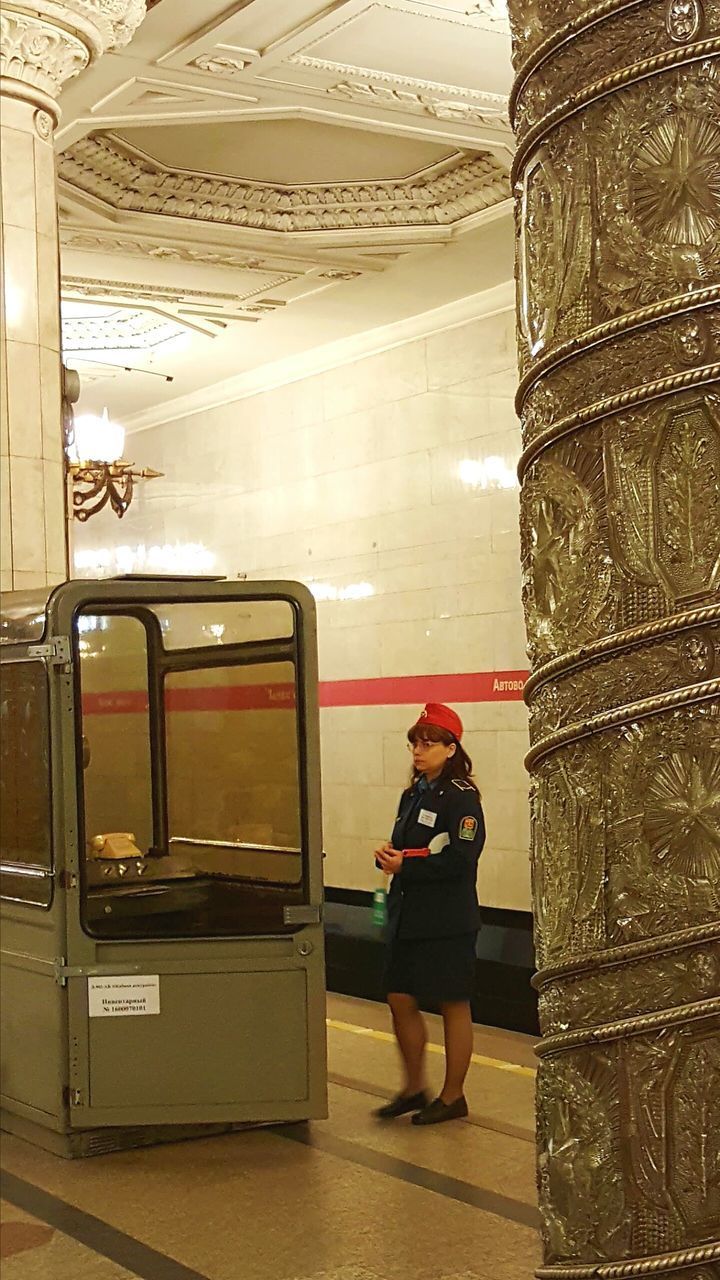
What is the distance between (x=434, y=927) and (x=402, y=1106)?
81cm

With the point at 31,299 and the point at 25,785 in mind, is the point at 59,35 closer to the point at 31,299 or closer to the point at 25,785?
the point at 31,299

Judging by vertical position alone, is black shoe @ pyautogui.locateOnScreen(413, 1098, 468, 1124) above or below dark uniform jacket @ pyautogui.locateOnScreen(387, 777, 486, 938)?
below

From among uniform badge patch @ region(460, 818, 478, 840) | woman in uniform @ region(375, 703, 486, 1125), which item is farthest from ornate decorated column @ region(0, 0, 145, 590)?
uniform badge patch @ region(460, 818, 478, 840)

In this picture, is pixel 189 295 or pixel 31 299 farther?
pixel 189 295

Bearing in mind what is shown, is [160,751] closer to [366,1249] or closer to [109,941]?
[109,941]

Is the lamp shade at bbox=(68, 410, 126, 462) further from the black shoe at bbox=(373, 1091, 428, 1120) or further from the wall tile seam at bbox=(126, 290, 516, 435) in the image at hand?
the black shoe at bbox=(373, 1091, 428, 1120)

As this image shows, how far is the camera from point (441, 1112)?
6.71 metres

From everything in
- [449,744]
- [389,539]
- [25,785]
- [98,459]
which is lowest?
[25,785]

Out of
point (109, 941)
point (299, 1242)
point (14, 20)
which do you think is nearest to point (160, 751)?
point (109, 941)

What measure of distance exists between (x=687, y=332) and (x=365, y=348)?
39.1 ft

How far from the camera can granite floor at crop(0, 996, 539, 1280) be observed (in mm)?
4898

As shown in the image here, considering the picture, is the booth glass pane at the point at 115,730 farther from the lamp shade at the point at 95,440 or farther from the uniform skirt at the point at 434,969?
the lamp shade at the point at 95,440

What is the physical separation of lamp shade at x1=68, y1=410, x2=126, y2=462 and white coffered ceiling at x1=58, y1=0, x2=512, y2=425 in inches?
41.4

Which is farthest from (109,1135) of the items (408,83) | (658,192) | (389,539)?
(389,539)
